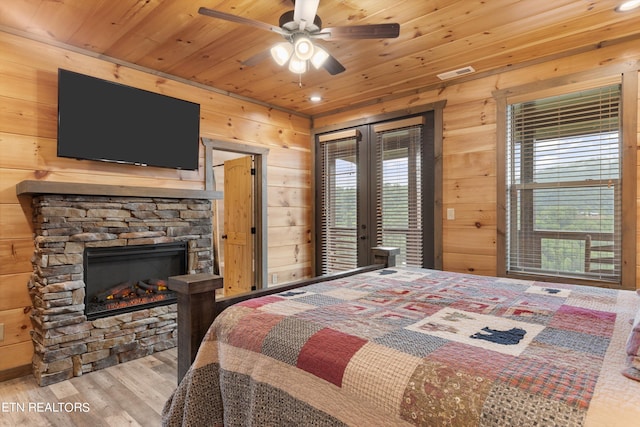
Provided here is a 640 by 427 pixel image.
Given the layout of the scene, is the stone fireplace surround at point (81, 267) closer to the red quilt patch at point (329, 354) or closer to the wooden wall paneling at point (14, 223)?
the wooden wall paneling at point (14, 223)

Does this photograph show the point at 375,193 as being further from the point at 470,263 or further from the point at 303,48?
the point at 303,48

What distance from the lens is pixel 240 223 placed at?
15.6ft

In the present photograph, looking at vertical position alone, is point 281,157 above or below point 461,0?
below

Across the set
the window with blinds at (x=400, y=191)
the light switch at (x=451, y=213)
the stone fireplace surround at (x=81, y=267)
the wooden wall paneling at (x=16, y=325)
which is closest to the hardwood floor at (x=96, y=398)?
the stone fireplace surround at (x=81, y=267)

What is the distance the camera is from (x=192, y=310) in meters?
1.55

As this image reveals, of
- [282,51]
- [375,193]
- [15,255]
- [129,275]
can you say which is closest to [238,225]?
[129,275]

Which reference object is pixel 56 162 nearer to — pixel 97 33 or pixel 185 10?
pixel 97 33

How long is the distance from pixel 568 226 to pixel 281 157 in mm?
3146

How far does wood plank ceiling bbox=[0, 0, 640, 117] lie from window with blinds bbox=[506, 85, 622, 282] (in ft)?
1.63

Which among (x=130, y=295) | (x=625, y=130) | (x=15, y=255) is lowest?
(x=130, y=295)

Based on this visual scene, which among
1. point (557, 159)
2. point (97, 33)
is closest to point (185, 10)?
point (97, 33)

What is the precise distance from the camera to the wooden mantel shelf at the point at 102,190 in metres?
2.54

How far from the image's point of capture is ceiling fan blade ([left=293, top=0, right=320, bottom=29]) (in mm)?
1885

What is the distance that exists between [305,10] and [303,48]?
23cm
